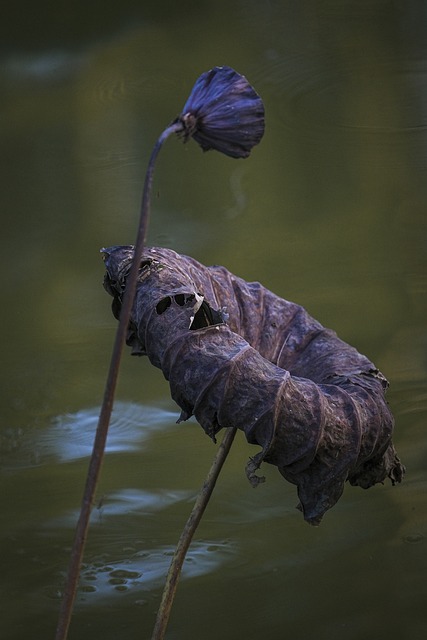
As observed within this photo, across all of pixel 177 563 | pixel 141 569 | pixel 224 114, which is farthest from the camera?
pixel 141 569

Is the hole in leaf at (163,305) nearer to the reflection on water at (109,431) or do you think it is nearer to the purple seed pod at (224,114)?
the purple seed pod at (224,114)

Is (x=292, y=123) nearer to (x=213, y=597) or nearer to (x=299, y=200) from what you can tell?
(x=299, y=200)

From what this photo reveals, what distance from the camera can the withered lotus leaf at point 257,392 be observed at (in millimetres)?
981

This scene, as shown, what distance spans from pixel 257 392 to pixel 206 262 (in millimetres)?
Answer: 1396

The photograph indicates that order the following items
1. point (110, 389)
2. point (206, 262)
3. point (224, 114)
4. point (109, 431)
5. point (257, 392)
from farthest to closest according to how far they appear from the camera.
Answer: point (206, 262) < point (109, 431) < point (257, 392) < point (224, 114) < point (110, 389)

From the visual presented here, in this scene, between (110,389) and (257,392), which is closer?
(110,389)

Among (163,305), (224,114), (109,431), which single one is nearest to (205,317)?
(163,305)

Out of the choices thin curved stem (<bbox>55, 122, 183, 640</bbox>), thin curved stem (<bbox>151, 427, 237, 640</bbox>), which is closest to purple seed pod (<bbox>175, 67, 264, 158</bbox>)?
thin curved stem (<bbox>55, 122, 183, 640</bbox>)

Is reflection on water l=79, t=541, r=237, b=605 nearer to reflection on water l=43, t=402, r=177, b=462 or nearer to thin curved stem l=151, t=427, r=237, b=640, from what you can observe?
reflection on water l=43, t=402, r=177, b=462

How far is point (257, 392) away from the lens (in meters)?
0.98

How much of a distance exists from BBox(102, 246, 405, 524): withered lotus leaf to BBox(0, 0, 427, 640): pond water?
2.02ft

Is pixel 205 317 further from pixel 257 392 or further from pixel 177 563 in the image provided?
pixel 177 563

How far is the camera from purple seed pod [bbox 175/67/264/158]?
2.70 feet

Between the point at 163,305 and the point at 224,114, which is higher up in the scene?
the point at 224,114
